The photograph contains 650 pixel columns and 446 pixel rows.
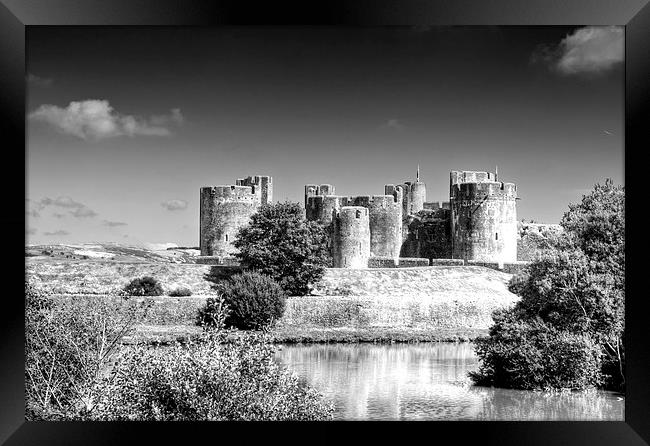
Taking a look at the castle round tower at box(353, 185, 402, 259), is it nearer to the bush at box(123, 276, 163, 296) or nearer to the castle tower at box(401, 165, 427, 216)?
the castle tower at box(401, 165, 427, 216)

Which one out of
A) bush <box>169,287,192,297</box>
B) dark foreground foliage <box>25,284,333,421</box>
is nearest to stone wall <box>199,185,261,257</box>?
bush <box>169,287,192,297</box>

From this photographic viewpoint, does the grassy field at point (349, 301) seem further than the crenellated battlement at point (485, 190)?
No

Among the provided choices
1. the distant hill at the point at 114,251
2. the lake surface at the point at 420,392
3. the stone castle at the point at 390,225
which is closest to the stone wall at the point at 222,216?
the stone castle at the point at 390,225

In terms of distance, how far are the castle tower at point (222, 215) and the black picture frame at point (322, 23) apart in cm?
2034

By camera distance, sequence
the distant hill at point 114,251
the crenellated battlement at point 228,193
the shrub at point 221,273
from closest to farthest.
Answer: the shrub at point 221,273, the crenellated battlement at point 228,193, the distant hill at point 114,251

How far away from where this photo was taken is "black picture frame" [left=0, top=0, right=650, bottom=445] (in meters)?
6.09

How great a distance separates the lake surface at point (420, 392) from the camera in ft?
35.9

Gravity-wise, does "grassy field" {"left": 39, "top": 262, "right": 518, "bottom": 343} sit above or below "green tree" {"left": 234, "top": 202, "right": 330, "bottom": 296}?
below

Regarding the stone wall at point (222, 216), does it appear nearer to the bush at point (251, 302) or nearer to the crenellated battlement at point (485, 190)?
the crenellated battlement at point (485, 190)

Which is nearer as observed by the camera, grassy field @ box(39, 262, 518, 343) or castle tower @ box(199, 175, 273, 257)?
grassy field @ box(39, 262, 518, 343)

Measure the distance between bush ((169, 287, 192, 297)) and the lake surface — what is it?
458cm

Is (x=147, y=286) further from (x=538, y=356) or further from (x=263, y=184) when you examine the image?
(x=538, y=356)

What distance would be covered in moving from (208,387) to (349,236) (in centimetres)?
1926
